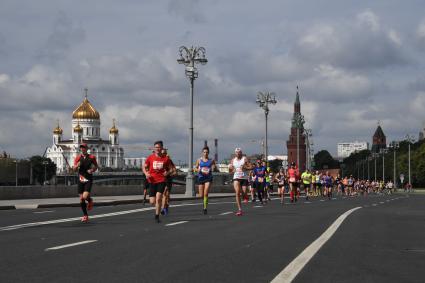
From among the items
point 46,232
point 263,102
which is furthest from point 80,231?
point 263,102

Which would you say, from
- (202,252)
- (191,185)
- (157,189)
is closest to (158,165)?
(157,189)

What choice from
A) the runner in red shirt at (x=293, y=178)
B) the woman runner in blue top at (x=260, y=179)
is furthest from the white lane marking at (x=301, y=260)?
the runner in red shirt at (x=293, y=178)

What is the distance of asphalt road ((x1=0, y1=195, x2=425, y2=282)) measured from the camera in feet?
28.2

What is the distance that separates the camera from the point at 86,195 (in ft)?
60.5

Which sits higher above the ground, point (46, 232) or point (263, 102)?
point (263, 102)

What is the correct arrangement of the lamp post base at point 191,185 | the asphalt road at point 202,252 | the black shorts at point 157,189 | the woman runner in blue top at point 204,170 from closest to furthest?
the asphalt road at point 202,252, the black shorts at point 157,189, the woman runner in blue top at point 204,170, the lamp post base at point 191,185

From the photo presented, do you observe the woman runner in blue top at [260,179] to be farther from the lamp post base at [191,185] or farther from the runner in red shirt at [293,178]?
the lamp post base at [191,185]

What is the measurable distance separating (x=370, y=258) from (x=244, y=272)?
2.32 metres

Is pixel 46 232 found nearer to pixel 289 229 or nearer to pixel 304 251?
pixel 289 229

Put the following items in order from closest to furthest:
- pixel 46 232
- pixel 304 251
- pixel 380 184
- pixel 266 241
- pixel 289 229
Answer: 1. pixel 304 251
2. pixel 266 241
3. pixel 46 232
4. pixel 289 229
5. pixel 380 184

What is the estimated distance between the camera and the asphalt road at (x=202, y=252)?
859 cm

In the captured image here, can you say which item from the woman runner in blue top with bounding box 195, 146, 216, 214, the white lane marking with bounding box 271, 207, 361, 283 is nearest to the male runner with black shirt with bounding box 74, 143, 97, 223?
the woman runner in blue top with bounding box 195, 146, 216, 214

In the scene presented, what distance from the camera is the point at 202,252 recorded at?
35.7 ft

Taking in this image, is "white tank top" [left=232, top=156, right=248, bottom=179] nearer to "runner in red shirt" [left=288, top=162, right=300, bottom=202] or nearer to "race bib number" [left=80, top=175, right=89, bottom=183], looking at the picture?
"race bib number" [left=80, top=175, right=89, bottom=183]
